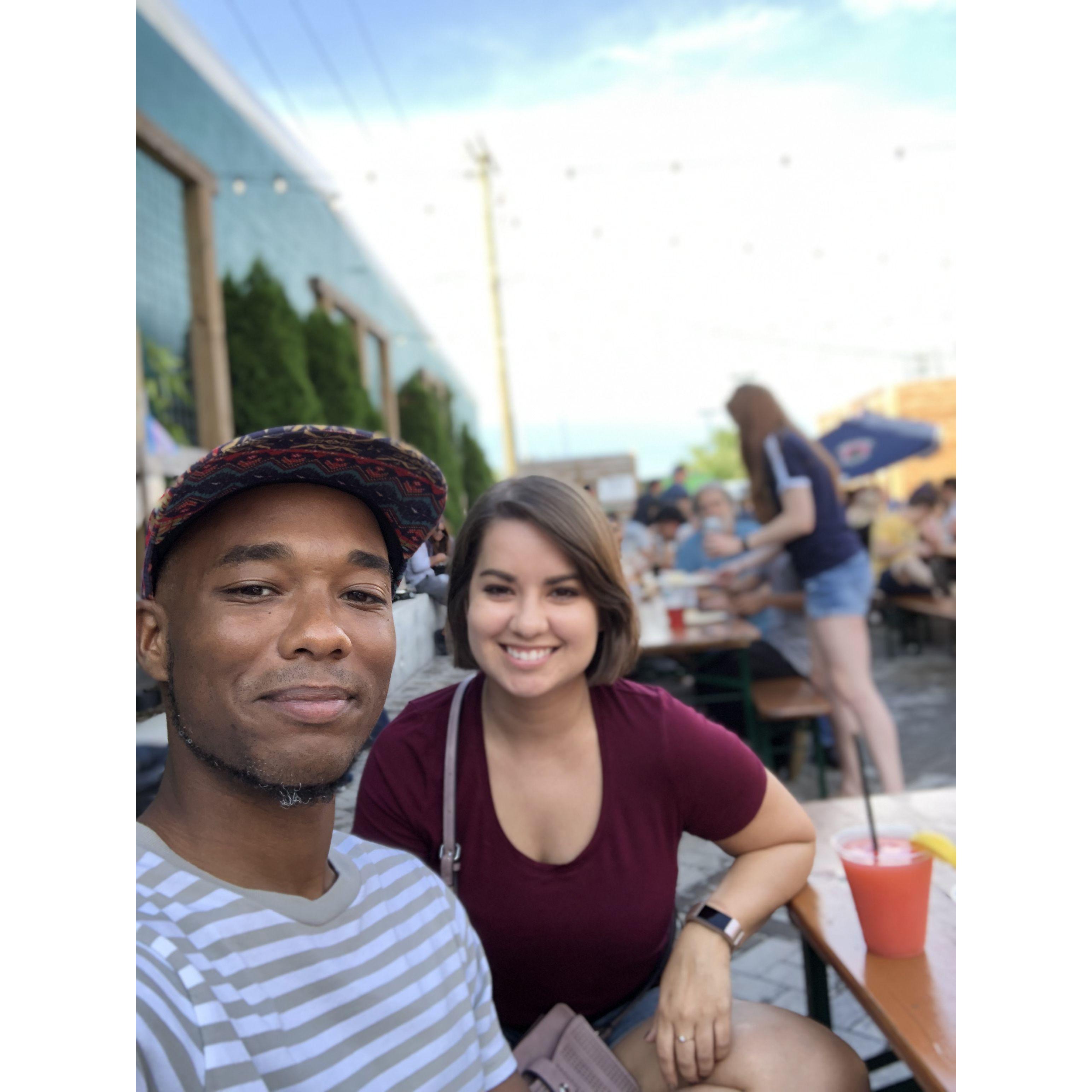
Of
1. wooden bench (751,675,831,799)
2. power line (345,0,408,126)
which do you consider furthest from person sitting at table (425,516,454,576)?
power line (345,0,408,126)

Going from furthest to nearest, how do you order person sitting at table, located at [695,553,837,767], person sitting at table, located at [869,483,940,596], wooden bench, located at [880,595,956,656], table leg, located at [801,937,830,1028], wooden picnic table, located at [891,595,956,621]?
wooden bench, located at [880,595,956,656] < person sitting at table, located at [869,483,940,596] < wooden picnic table, located at [891,595,956,621] < person sitting at table, located at [695,553,837,767] < table leg, located at [801,937,830,1028]

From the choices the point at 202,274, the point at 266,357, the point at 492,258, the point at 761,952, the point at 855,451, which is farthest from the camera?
the point at 855,451

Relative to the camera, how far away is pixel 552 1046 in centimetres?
106

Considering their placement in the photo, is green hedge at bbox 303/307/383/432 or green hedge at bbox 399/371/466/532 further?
green hedge at bbox 303/307/383/432

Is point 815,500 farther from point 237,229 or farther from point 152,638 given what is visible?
point 237,229

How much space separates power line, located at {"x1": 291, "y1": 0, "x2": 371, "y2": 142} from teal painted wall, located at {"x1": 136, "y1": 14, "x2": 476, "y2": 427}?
0.50 m

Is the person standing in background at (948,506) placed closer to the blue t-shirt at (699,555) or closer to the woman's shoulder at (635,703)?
the blue t-shirt at (699,555)

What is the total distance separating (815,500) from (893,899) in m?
1.87

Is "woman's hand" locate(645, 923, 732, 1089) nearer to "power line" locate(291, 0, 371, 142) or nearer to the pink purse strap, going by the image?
the pink purse strap

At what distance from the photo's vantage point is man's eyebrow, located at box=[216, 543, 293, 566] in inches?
26.3

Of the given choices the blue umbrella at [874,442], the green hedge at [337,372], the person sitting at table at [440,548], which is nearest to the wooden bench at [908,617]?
the blue umbrella at [874,442]

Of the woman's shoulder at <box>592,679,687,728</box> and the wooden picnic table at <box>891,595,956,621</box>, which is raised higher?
the woman's shoulder at <box>592,679,687,728</box>

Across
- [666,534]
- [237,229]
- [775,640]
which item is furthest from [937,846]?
[237,229]
